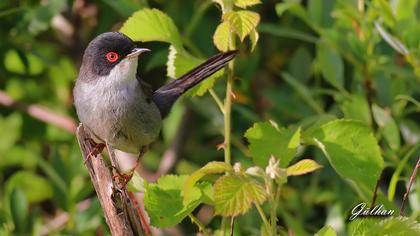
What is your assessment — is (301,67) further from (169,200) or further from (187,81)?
(169,200)

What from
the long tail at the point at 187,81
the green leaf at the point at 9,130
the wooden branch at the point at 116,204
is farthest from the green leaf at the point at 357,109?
the green leaf at the point at 9,130

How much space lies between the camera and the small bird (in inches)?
145

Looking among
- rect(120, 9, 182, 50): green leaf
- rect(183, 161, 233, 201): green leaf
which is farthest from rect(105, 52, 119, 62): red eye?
rect(183, 161, 233, 201): green leaf

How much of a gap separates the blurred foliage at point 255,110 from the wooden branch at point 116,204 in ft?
0.35

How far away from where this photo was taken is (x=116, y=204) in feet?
10.3

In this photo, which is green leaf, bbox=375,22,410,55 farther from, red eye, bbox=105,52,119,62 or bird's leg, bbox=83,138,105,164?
bird's leg, bbox=83,138,105,164

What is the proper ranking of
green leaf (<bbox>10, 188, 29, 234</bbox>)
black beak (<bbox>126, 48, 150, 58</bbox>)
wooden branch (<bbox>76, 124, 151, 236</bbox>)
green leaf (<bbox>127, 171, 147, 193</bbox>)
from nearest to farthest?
wooden branch (<bbox>76, 124, 151, 236</bbox>) < green leaf (<bbox>127, 171, 147, 193</bbox>) < black beak (<bbox>126, 48, 150, 58</bbox>) < green leaf (<bbox>10, 188, 29, 234</bbox>)

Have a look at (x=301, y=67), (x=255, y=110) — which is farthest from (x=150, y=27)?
(x=255, y=110)

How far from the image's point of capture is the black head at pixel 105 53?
12.5ft

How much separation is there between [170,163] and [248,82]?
0.81 m

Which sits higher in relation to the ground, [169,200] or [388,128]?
[169,200]

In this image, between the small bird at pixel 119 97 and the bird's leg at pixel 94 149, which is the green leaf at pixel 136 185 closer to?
the bird's leg at pixel 94 149

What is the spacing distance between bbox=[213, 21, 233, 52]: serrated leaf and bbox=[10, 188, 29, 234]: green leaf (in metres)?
1.43

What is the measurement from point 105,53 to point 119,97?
0.23m
